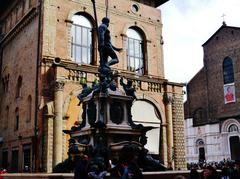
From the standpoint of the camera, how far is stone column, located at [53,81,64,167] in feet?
58.5

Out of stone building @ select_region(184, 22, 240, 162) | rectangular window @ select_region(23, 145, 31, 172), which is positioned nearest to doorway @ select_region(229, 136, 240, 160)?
stone building @ select_region(184, 22, 240, 162)

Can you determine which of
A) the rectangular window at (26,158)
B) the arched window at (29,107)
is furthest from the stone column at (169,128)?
the arched window at (29,107)

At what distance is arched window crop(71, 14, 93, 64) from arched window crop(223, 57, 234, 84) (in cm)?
2270

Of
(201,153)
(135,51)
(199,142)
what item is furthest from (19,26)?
(201,153)

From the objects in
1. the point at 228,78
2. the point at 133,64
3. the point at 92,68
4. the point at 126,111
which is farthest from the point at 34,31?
the point at 228,78

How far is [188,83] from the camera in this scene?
149 ft

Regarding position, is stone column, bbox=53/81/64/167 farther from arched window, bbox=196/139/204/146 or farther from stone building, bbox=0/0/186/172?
arched window, bbox=196/139/204/146

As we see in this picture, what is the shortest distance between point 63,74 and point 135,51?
7766 millimetres

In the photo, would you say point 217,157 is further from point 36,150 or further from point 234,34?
point 36,150

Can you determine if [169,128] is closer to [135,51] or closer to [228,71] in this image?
[135,51]

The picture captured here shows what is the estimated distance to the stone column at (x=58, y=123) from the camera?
1783 centimetres

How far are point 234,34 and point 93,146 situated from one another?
35.5m

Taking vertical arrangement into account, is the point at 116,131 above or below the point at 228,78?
below

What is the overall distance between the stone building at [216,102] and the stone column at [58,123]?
25760 millimetres
